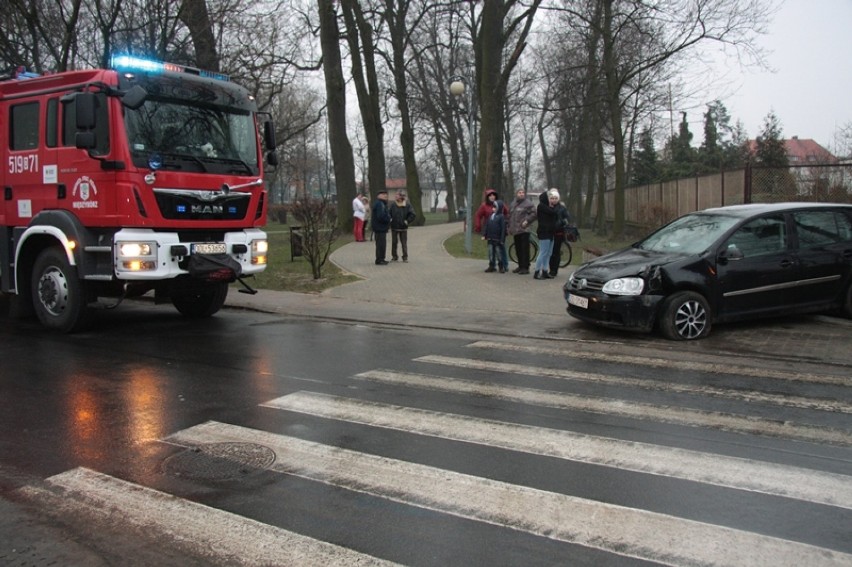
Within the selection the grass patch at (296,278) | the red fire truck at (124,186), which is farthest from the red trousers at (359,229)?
the red fire truck at (124,186)

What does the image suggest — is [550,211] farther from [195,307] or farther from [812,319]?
[195,307]

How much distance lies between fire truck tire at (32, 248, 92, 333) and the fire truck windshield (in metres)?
1.96

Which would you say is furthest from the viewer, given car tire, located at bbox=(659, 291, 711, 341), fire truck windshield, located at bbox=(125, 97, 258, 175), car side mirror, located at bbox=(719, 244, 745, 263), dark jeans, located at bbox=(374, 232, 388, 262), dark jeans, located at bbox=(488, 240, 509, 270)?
dark jeans, located at bbox=(374, 232, 388, 262)

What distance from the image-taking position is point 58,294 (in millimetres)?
9281

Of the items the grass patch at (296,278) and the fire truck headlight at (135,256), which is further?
the grass patch at (296,278)

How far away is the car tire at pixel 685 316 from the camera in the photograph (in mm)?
8750

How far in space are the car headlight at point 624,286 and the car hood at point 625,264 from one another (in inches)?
3.3

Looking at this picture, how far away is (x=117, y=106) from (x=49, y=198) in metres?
1.74

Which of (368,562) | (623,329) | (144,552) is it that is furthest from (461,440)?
(623,329)

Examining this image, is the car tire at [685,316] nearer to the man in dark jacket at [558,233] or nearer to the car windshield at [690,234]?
the car windshield at [690,234]

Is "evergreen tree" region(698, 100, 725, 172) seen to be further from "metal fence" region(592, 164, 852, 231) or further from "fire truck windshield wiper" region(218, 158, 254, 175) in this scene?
"fire truck windshield wiper" region(218, 158, 254, 175)

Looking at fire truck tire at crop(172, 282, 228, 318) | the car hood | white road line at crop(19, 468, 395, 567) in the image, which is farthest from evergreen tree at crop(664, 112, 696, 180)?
Answer: white road line at crop(19, 468, 395, 567)

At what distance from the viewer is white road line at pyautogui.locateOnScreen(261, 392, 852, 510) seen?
4.21m

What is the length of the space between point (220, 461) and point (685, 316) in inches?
252
